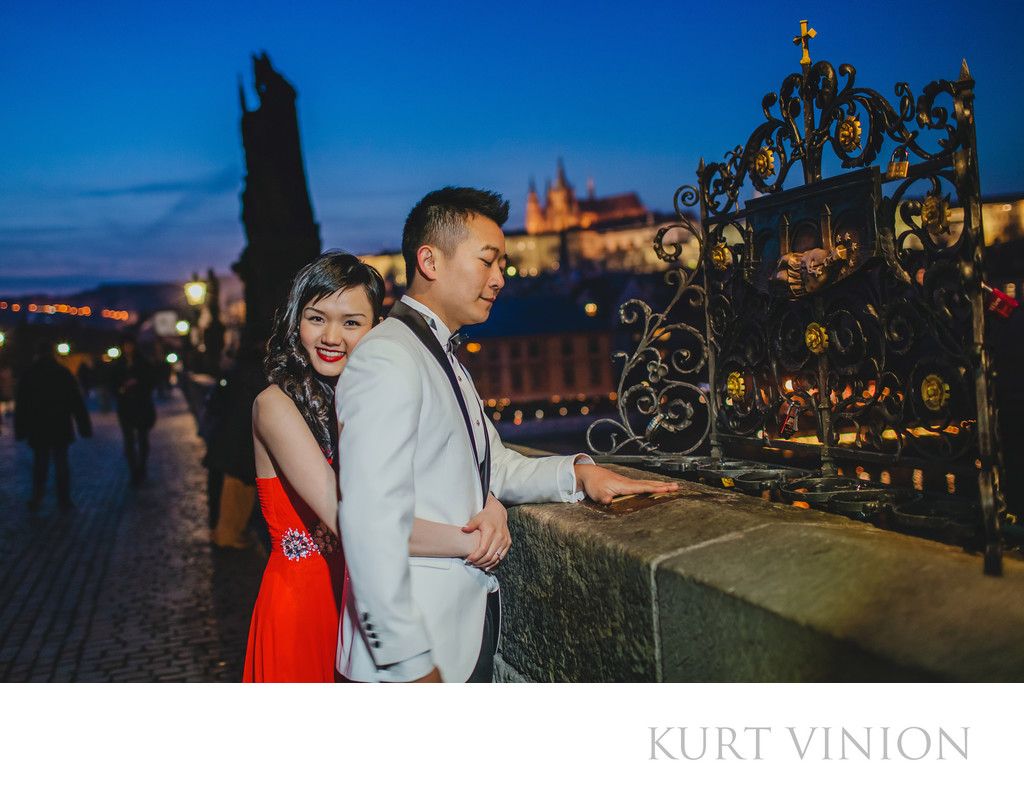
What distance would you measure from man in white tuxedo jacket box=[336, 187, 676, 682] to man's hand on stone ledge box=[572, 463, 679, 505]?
419mm

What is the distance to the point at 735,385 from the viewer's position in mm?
3059

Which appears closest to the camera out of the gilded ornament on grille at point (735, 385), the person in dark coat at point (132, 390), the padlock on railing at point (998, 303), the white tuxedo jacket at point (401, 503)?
the white tuxedo jacket at point (401, 503)

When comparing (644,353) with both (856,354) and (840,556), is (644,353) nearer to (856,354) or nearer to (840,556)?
(856,354)

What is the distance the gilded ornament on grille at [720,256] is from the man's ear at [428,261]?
5.13 ft

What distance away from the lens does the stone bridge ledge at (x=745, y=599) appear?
1.33 metres

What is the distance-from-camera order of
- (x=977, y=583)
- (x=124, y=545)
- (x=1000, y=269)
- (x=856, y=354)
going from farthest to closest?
(x=1000, y=269) → (x=124, y=545) → (x=856, y=354) → (x=977, y=583)

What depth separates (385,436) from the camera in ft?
5.18

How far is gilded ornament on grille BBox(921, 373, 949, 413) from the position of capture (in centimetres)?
213

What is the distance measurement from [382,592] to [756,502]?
123cm

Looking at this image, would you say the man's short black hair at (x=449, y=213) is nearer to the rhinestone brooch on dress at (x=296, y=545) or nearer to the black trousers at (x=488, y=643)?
the black trousers at (x=488, y=643)

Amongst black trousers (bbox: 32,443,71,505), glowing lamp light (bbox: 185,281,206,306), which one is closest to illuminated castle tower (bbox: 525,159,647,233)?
glowing lamp light (bbox: 185,281,206,306)

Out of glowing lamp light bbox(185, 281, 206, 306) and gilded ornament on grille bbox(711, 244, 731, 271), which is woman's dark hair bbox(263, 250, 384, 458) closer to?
gilded ornament on grille bbox(711, 244, 731, 271)

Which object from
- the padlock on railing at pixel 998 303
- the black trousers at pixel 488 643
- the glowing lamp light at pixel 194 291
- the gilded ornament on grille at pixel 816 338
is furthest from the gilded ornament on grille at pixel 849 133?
the glowing lamp light at pixel 194 291
